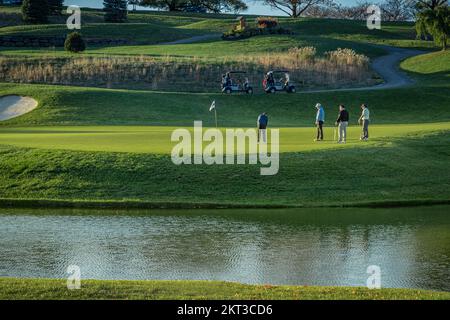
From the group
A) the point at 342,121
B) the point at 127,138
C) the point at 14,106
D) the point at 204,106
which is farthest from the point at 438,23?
the point at 127,138

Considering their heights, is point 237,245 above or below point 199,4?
below

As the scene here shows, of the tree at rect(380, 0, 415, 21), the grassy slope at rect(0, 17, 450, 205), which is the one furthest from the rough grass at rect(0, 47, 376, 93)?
the tree at rect(380, 0, 415, 21)

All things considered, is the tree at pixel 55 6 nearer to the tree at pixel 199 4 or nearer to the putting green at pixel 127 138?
the tree at pixel 199 4

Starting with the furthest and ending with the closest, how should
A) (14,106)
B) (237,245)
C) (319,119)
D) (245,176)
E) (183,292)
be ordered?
1. (14,106)
2. (319,119)
3. (245,176)
4. (237,245)
5. (183,292)

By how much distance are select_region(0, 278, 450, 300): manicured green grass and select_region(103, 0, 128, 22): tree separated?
101373mm

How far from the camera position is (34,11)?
10825 cm

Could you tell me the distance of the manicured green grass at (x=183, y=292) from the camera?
15.4 metres

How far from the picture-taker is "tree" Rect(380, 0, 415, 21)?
544ft

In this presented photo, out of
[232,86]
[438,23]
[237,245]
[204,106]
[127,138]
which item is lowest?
[237,245]

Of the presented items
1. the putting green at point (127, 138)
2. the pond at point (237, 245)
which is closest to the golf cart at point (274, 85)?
the putting green at point (127, 138)

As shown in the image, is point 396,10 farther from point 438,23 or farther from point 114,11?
point 438,23

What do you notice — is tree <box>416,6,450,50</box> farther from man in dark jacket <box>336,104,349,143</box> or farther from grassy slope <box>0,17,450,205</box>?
man in dark jacket <box>336,104,349,143</box>

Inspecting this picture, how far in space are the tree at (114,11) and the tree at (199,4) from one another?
1193 inches

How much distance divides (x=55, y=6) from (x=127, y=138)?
8132 centimetres
